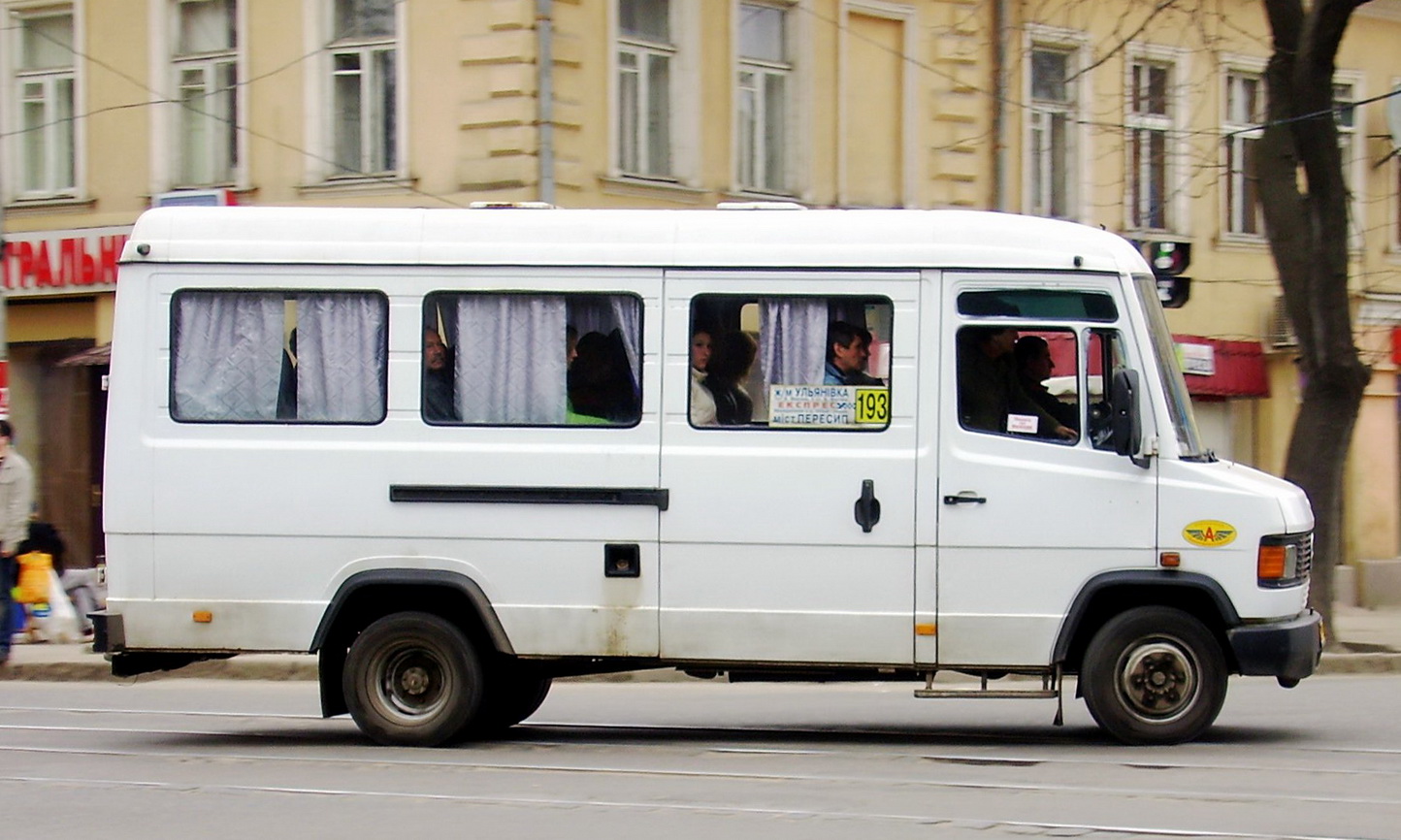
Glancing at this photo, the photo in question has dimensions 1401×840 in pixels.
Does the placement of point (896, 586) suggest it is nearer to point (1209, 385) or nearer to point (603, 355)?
point (603, 355)

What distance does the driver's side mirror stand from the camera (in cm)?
929

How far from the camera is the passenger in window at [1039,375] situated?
31.6 feet

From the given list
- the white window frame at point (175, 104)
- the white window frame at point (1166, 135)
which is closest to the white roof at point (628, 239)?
the white window frame at point (175, 104)

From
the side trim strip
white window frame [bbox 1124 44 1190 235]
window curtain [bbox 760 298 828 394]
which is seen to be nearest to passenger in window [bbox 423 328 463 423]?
the side trim strip

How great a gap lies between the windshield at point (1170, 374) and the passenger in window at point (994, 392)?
511 millimetres

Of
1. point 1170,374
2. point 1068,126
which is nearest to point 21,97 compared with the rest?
point 1068,126

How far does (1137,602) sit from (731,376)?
7.37 ft

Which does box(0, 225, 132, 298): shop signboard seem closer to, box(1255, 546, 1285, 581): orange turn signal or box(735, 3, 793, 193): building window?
box(735, 3, 793, 193): building window

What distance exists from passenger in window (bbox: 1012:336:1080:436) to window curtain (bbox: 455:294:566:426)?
2.24 meters

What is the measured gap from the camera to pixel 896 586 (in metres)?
9.61

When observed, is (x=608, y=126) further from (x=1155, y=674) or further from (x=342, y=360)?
(x=1155, y=674)

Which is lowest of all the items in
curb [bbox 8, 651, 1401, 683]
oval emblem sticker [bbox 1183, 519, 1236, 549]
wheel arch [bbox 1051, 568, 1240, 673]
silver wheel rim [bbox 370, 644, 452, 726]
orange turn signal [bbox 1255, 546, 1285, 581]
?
curb [bbox 8, 651, 1401, 683]

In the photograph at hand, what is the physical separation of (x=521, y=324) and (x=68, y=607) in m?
8.77

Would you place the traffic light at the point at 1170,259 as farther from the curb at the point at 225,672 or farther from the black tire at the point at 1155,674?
the black tire at the point at 1155,674
